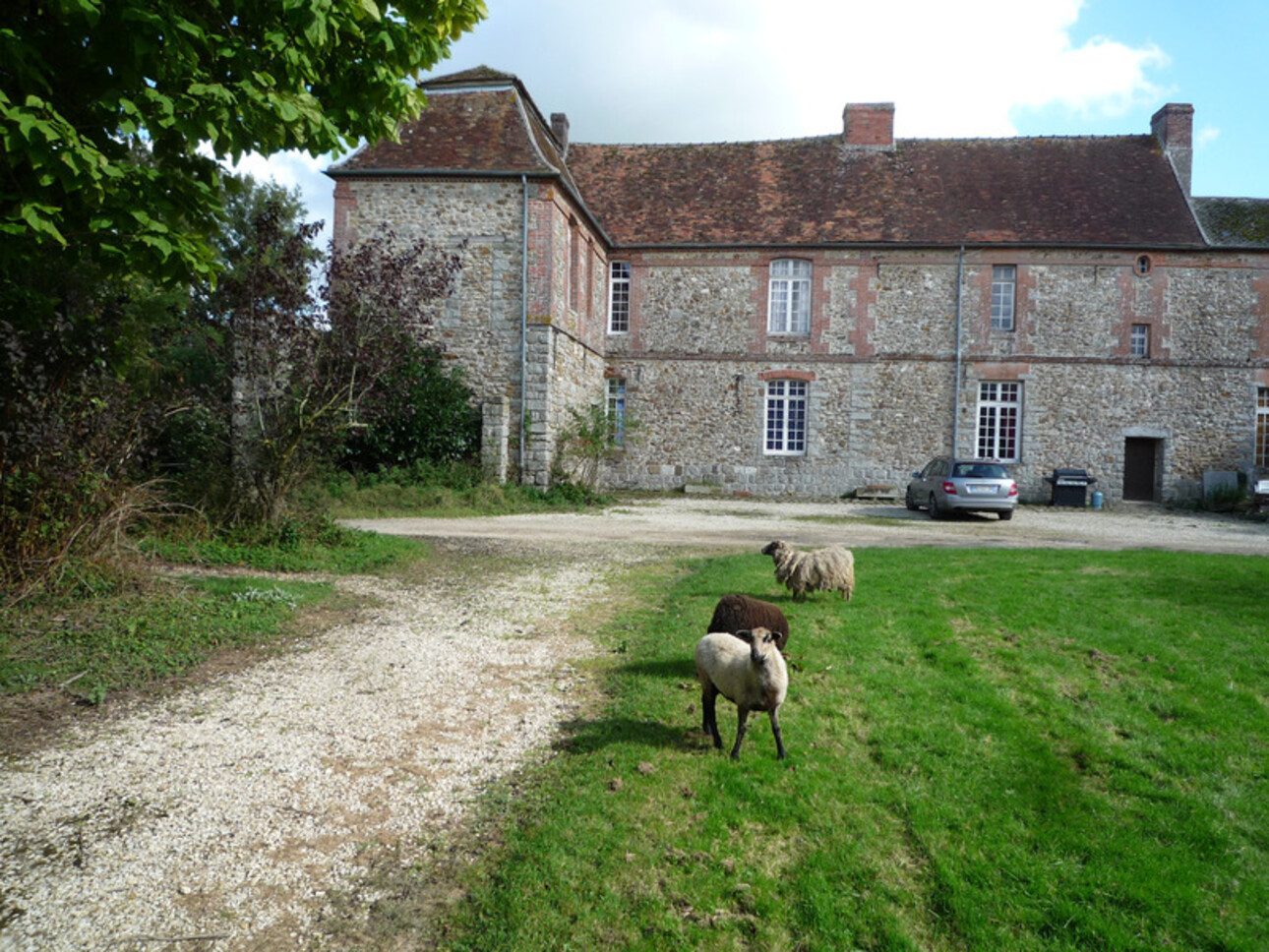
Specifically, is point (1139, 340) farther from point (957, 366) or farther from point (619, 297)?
point (619, 297)

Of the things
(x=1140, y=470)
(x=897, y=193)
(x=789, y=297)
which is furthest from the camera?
(x=897, y=193)

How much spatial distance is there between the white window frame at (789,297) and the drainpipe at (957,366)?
13.8ft

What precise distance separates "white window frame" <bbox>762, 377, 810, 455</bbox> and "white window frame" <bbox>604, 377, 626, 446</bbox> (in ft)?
14.1

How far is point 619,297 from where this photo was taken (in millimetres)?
23984

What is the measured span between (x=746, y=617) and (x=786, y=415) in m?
19.1

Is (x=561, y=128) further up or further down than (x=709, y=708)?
further up

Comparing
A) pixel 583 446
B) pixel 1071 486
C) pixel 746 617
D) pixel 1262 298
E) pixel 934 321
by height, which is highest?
pixel 1262 298

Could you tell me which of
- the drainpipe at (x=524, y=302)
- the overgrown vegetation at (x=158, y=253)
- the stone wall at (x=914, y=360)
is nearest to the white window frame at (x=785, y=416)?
the stone wall at (x=914, y=360)

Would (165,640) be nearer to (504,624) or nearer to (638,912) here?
(504,624)

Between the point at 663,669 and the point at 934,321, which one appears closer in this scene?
the point at 663,669

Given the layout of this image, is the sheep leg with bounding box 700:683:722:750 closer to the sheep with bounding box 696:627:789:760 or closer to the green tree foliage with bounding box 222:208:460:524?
the sheep with bounding box 696:627:789:760

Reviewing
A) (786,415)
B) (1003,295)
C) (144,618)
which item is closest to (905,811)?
(144,618)

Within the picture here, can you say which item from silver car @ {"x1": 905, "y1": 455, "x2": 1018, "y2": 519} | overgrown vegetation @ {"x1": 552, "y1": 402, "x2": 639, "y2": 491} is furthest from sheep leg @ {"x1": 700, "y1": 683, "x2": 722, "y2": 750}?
overgrown vegetation @ {"x1": 552, "y1": 402, "x2": 639, "y2": 491}

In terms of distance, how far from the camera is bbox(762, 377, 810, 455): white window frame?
23.4m
